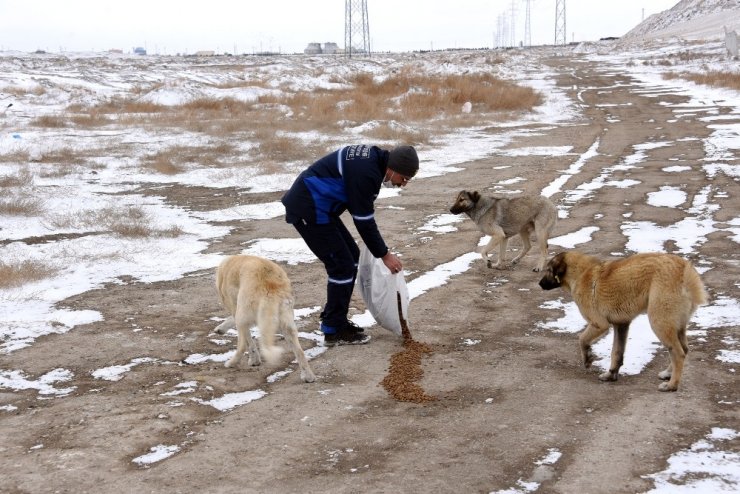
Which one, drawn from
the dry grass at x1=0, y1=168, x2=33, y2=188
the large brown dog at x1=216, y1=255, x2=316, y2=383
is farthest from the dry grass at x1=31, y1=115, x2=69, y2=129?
the large brown dog at x1=216, y1=255, x2=316, y2=383

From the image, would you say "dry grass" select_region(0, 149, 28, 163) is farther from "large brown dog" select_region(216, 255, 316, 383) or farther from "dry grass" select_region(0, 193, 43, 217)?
"large brown dog" select_region(216, 255, 316, 383)

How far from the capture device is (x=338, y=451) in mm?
4457

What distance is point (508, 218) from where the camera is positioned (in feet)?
30.5

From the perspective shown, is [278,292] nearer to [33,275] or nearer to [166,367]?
[166,367]

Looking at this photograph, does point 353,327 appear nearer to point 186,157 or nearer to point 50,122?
point 186,157

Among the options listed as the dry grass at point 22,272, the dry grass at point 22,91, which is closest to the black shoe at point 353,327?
the dry grass at point 22,272

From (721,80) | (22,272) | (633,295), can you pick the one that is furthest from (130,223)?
(721,80)

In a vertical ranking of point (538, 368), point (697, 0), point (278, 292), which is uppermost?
point (697, 0)

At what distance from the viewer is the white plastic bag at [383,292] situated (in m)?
6.55

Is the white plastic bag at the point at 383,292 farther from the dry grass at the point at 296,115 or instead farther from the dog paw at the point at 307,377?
the dry grass at the point at 296,115

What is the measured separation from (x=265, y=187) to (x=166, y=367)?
31.0 ft

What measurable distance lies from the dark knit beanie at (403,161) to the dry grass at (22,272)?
16.3 feet

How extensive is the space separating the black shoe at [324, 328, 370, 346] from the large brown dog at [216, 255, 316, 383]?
82 centimetres

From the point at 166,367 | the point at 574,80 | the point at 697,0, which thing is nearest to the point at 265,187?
the point at 166,367
